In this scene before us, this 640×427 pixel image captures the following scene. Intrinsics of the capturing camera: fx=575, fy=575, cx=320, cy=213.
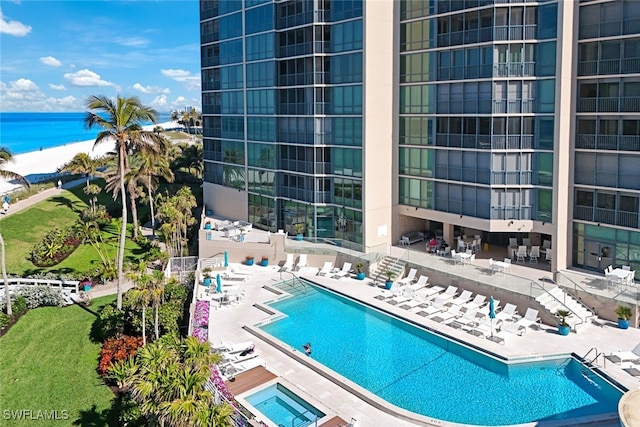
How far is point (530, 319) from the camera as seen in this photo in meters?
27.8

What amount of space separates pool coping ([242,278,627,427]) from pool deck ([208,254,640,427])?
47 mm

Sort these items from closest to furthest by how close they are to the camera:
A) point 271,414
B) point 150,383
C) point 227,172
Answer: point 150,383
point 271,414
point 227,172

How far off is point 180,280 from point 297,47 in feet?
56.6

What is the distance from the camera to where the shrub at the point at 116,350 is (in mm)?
25337

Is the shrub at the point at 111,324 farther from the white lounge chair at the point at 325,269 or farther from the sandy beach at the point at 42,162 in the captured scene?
the sandy beach at the point at 42,162

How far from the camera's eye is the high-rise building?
99.9 feet

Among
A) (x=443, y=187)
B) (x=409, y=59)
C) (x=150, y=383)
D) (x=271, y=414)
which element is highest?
(x=409, y=59)

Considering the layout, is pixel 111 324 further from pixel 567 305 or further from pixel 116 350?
pixel 567 305

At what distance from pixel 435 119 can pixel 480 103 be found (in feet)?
11.6

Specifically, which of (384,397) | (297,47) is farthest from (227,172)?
(384,397)

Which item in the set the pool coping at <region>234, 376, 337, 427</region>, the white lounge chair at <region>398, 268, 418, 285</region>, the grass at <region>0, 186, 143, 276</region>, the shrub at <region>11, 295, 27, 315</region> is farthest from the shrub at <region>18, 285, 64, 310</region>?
the white lounge chair at <region>398, 268, 418, 285</region>

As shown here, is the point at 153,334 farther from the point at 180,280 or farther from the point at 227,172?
the point at 227,172

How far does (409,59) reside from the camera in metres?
36.8

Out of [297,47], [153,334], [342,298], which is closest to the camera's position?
[153,334]
